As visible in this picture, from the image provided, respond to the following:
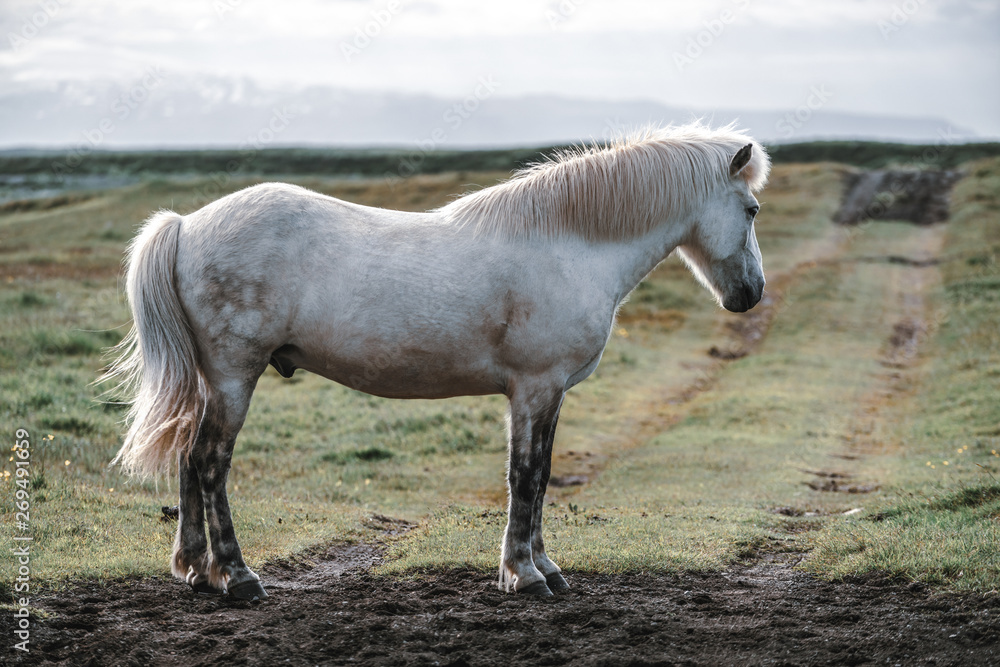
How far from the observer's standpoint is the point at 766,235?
35781 mm

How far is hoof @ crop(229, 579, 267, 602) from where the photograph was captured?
5.36 m

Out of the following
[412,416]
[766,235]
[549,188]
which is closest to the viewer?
[549,188]

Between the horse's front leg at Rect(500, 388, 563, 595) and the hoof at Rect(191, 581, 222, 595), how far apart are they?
190cm

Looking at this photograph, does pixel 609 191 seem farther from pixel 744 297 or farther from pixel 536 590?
pixel 536 590

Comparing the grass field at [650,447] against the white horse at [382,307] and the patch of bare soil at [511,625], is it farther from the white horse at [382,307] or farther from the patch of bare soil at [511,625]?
the white horse at [382,307]

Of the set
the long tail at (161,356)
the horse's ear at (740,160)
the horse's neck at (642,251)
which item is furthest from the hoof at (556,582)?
the horse's ear at (740,160)

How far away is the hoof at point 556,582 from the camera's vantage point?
573 centimetres

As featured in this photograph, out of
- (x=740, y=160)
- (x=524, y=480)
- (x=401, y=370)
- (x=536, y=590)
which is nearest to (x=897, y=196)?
(x=740, y=160)

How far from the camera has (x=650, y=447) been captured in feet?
40.5

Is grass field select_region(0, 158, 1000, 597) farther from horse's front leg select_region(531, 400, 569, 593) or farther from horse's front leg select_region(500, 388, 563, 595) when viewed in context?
horse's front leg select_region(500, 388, 563, 595)

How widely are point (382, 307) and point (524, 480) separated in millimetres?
1495

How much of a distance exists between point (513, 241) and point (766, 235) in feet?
107

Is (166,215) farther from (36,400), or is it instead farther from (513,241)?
(36,400)

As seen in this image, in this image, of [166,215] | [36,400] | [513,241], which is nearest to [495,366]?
[513,241]
